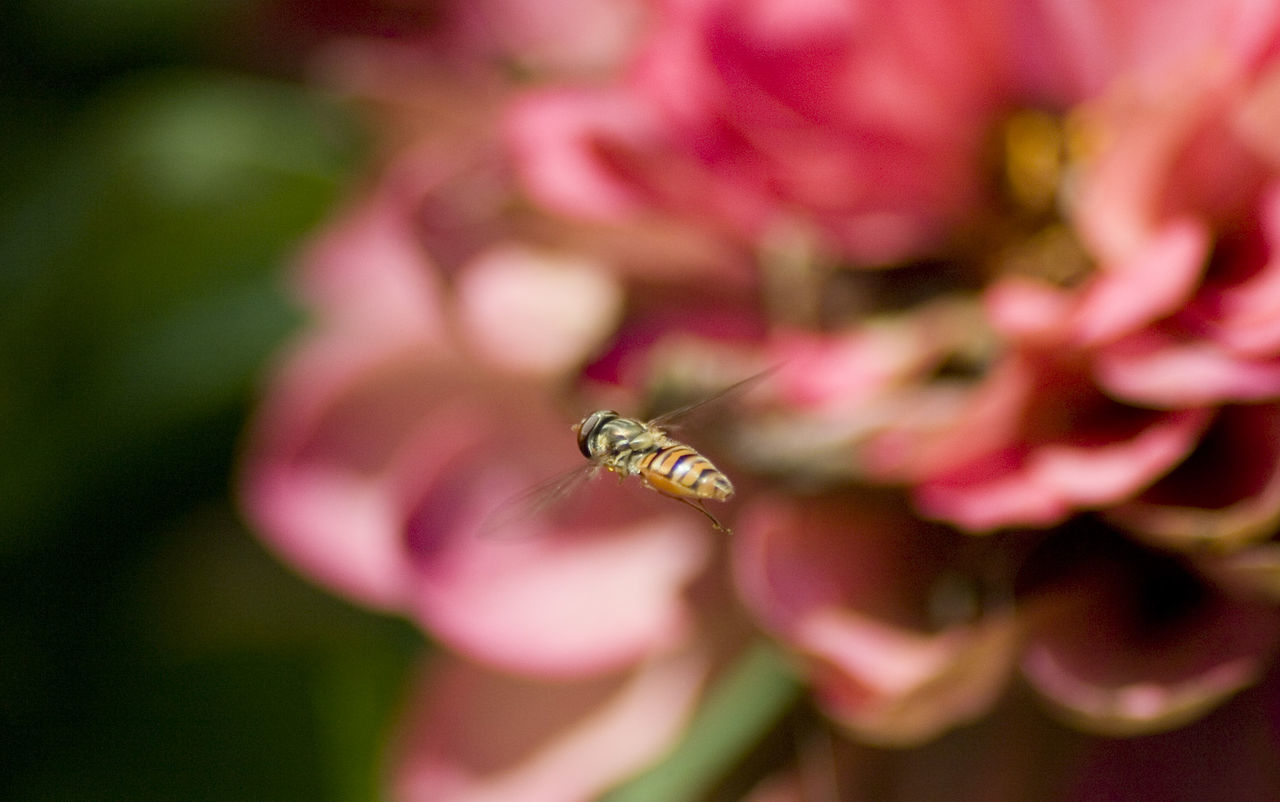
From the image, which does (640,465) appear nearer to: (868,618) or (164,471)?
(868,618)

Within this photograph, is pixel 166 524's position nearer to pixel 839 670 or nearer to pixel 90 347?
pixel 90 347

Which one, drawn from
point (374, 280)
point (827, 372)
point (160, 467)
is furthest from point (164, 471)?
point (827, 372)

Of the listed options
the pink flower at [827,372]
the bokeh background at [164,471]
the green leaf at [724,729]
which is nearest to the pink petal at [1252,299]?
the pink flower at [827,372]

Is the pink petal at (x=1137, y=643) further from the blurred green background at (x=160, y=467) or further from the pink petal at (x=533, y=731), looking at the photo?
the blurred green background at (x=160, y=467)

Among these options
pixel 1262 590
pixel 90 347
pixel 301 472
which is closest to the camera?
pixel 1262 590

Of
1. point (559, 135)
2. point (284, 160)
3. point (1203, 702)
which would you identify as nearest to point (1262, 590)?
point (1203, 702)
